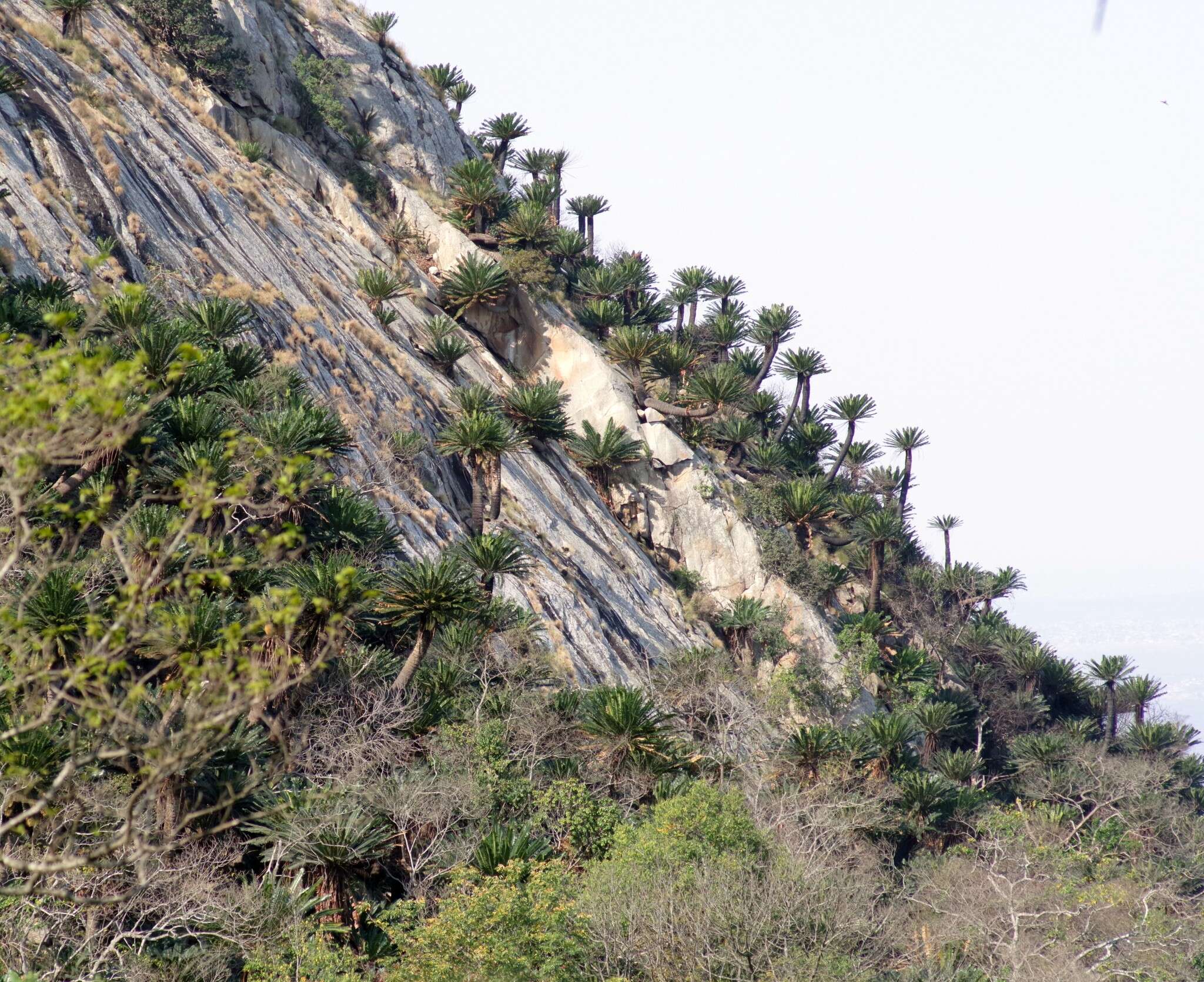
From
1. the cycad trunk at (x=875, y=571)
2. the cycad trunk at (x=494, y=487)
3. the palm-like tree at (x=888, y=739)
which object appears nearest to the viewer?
the cycad trunk at (x=494, y=487)

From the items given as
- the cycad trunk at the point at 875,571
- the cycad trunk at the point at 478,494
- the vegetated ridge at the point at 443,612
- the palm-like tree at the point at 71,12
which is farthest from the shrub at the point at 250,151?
the cycad trunk at the point at 875,571

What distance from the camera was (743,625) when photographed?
2927 centimetres

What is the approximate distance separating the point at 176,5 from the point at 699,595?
25398 millimetres

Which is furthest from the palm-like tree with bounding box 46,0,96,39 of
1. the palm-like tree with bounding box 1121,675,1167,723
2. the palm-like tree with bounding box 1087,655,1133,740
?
the palm-like tree with bounding box 1121,675,1167,723

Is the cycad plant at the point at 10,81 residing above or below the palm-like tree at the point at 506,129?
below

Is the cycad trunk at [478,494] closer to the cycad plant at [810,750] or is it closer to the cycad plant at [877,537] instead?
the cycad plant at [810,750]

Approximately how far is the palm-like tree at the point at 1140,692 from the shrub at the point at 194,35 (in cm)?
4037

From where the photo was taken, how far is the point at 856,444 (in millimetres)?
38781

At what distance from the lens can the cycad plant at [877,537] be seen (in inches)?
1323

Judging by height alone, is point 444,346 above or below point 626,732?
above

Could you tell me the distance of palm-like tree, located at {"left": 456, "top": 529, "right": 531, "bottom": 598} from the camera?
17594 millimetres

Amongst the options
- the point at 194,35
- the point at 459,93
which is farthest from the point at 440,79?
the point at 194,35

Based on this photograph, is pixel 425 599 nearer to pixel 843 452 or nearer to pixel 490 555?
pixel 490 555

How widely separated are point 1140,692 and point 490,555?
31260 mm
